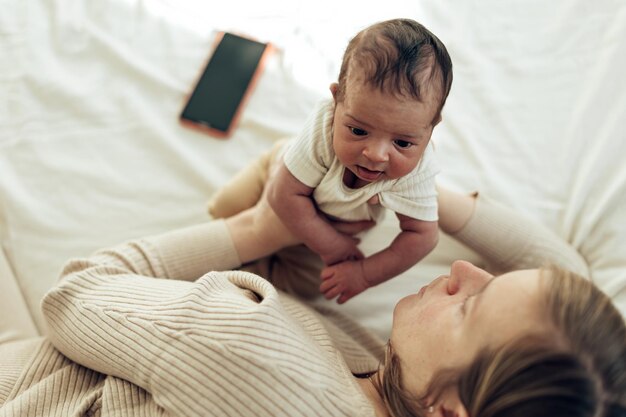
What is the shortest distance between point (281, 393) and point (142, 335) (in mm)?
213

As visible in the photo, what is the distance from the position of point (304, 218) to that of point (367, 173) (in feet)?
0.57

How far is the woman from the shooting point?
0.57 m

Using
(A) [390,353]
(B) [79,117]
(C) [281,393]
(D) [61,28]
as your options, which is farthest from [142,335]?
(D) [61,28]

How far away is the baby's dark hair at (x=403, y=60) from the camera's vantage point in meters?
0.69

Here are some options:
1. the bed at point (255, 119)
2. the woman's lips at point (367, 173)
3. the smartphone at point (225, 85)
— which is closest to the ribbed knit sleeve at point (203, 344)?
the woman's lips at point (367, 173)

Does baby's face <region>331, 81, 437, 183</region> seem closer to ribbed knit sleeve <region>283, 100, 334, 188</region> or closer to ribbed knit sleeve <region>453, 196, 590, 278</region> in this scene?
ribbed knit sleeve <region>283, 100, 334, 188</region>

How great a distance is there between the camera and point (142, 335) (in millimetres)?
733

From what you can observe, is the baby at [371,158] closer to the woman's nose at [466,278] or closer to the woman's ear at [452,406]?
the woman's nose at [466,278]

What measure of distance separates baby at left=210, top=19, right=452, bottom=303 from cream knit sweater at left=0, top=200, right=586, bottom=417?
0.44 feet

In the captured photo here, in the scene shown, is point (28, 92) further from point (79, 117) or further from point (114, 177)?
point (114, 177)

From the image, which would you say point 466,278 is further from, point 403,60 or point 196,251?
point 196,251

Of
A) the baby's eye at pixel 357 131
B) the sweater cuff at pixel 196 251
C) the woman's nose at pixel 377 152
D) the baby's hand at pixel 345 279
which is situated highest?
the baby's eye at pixel 357 131

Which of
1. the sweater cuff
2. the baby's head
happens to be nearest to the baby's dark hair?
the baby's head

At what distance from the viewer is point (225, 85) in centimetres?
139
